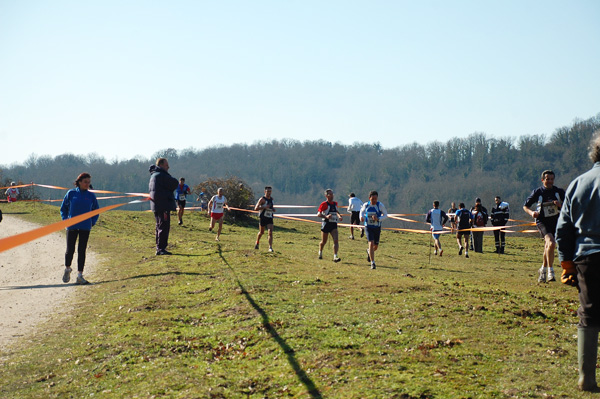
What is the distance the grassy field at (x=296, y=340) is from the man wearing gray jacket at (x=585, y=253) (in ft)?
1.30

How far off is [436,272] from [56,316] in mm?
9835

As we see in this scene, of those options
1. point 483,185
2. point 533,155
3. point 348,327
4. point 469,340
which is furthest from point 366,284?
point 533,155

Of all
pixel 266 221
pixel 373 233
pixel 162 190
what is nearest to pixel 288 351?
pixel 162 190

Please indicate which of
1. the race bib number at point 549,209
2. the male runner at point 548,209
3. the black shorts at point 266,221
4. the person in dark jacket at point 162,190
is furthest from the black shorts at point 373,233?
the person in dark jacket at point 162,190

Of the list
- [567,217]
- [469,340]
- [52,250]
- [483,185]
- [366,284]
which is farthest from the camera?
[483,185]

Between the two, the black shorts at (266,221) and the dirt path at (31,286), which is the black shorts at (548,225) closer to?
the black shorts at (266,221)

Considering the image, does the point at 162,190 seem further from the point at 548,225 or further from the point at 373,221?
the point at 548,225

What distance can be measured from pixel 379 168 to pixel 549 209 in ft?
520

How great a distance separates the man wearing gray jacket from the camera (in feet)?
15.7

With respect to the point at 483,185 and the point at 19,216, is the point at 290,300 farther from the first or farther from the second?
the point at 483,185

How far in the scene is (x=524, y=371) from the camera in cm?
566

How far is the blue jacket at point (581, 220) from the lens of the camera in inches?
190

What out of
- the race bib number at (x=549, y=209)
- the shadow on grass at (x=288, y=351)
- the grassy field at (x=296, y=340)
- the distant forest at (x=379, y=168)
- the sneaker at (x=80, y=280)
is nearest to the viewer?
the shadow on grass at (x=288, y=351)

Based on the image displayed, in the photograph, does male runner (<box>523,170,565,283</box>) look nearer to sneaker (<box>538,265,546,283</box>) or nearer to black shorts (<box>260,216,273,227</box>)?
sneaker (<box>538,265,546,283</box>)
